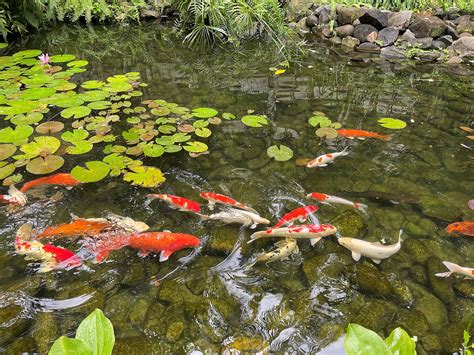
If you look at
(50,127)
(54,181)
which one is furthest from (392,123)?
(50,127)

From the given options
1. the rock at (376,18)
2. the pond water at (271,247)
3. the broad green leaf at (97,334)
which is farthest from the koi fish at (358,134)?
the rock at (376,18)

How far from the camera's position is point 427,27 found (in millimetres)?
7188

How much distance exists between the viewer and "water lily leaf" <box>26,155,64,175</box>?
314 cm

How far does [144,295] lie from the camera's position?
2320 mm

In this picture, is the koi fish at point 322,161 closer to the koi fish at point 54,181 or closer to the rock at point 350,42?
the koi fish at point 54,181

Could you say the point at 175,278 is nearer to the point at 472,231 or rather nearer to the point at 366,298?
the point at 366,298

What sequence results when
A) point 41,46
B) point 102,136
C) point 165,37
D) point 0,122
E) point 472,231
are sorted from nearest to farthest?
point 472,231, point 102,136, point 0,122, point 41,46, point 165,37

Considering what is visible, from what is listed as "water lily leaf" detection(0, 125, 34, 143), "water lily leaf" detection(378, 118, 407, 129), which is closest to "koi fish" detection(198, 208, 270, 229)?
"water lily leaf" detection(0, 125, 34, 143)

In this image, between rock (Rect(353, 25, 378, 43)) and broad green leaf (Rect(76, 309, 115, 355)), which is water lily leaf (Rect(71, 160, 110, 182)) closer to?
broad green leaf (Rect(76, 309, 115, 355))

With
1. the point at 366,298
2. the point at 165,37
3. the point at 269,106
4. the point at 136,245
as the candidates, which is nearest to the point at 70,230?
the point at 136,245

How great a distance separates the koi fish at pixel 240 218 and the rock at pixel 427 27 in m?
6.33

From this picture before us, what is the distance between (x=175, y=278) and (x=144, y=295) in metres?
0.22

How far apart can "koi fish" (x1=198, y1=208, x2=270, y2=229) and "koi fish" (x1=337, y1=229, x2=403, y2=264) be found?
1.96 ft

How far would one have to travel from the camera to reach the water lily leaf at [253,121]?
415cm
